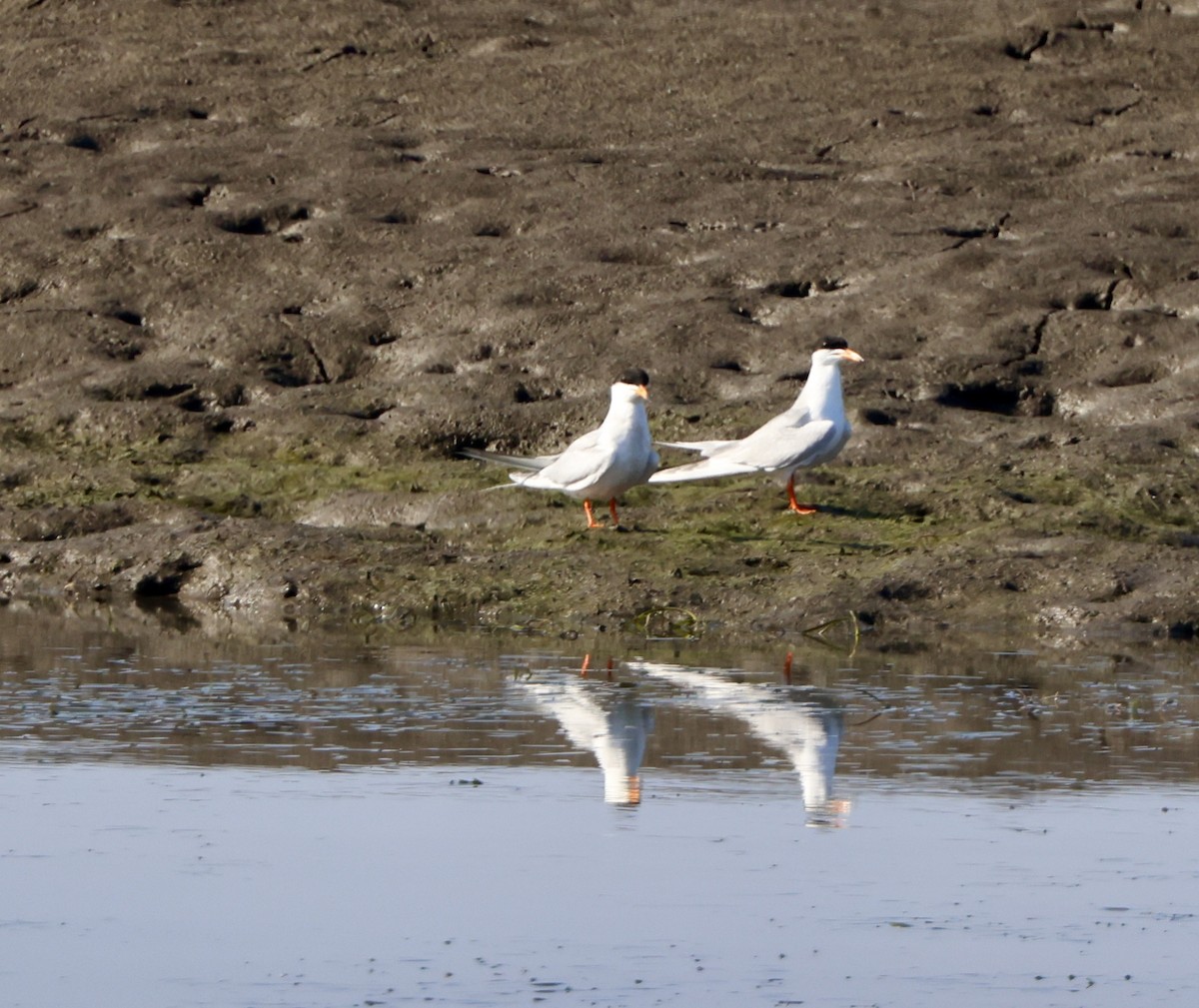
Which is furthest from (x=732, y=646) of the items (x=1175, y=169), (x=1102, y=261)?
(x=1175, y=169)

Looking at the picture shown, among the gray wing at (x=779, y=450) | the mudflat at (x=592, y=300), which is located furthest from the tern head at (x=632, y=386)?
the mudflat at (x=592, y=300)

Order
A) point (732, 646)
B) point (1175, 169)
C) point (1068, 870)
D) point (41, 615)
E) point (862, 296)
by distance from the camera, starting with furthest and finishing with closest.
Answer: point (1175, 169) < point (862, 296) < point (41, 615) < point (732, 646) < point (1068, 870)

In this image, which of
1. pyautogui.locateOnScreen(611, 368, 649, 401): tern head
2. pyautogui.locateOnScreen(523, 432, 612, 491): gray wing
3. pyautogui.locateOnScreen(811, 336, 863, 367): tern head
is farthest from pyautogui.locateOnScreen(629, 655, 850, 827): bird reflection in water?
pyautogui.locateOnScreen(811, 336, 863, 367): tern head

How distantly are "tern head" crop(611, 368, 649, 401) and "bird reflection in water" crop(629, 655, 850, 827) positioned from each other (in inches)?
128

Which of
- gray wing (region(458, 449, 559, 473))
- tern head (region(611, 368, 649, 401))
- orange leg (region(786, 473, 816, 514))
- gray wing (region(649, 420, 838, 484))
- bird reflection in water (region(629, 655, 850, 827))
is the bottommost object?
bird reflection in water (region(629, 655, 850, 827))

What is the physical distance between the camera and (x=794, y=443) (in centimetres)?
1350

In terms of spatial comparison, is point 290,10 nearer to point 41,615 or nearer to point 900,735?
point 41,615

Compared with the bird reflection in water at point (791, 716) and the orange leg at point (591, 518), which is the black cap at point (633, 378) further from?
the bird reflection in water at point (791, 716)

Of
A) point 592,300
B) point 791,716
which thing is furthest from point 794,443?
point 791,716

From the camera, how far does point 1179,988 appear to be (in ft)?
18.2

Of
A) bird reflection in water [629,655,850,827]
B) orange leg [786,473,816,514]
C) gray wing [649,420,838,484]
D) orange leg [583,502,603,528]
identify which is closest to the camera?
bird reflection in water [629,655,850,827]

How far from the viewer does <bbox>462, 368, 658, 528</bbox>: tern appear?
13.3 metres

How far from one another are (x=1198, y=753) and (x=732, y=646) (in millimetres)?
3316

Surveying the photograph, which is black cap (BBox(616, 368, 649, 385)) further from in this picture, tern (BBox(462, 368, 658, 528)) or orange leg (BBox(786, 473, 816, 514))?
orange leg (BBox(786, 473, 816, 514))
